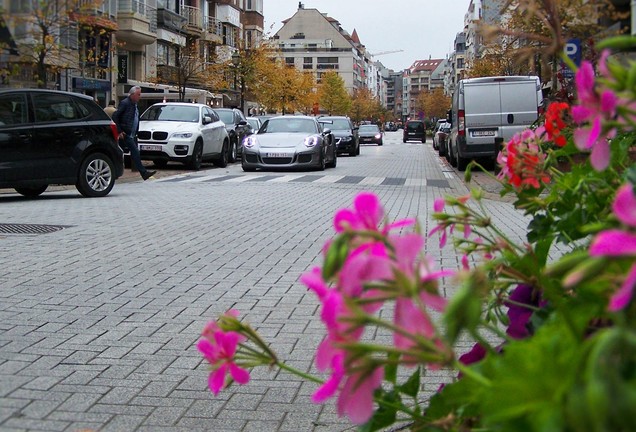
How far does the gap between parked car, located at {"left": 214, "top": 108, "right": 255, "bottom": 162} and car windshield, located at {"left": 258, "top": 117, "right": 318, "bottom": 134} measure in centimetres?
389

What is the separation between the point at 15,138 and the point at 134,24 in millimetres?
34848

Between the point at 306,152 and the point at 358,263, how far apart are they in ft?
75.1

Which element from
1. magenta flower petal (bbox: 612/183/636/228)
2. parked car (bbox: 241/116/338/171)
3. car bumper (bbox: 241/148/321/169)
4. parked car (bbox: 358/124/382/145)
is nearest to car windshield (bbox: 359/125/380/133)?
parked car (bbox: 358/124/382/145)

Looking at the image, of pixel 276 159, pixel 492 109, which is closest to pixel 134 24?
pixel 276 159

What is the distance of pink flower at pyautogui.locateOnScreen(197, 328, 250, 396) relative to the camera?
5.43 feet

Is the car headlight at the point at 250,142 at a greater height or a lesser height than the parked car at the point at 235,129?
lesser

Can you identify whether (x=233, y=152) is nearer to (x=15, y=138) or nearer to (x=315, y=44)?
(x=15, y=138)

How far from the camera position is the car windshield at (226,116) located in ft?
105

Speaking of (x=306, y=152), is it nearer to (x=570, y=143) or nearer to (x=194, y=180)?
(x=194, y=180)

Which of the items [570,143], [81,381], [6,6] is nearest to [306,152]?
[6,6]

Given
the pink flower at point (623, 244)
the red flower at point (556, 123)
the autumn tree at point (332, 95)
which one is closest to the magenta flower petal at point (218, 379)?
the pink flower at point (623, 244)

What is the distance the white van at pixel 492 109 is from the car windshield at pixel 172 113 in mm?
7528

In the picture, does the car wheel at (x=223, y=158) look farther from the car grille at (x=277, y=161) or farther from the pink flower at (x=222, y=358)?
the pink flower at (x=222, y=358)

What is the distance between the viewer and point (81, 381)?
169 inches
